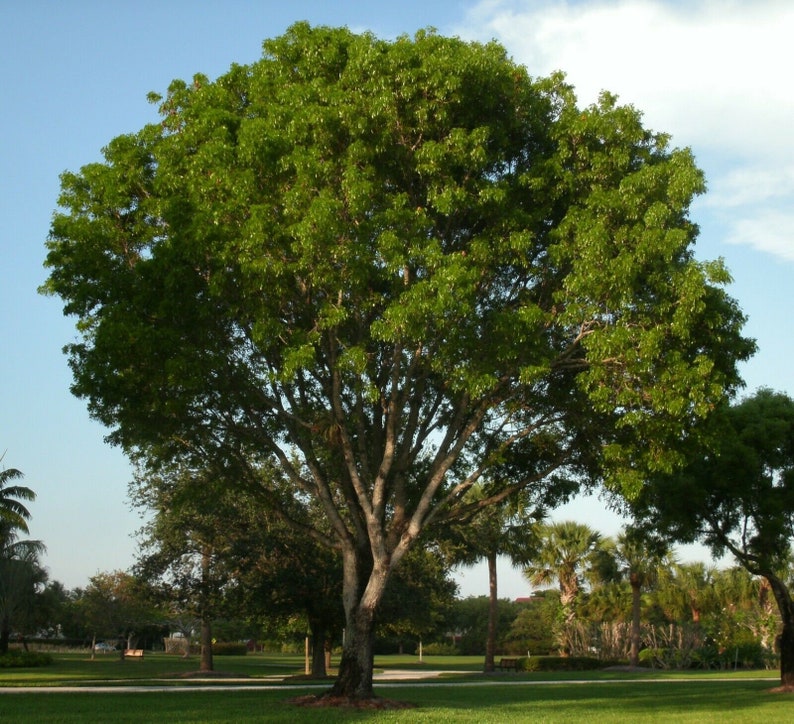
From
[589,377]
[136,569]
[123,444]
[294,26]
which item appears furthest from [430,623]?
[294,26]

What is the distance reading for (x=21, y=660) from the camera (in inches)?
1863

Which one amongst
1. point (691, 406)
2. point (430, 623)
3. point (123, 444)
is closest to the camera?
point (691, 406)

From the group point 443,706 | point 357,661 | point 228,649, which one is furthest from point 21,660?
point 228,649

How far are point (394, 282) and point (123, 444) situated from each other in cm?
839

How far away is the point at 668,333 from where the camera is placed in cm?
1780

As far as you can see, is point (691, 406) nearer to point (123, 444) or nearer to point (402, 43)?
point (402, 43)

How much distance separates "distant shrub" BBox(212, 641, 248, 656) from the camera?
265ft

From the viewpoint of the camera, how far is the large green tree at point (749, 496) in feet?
91.5

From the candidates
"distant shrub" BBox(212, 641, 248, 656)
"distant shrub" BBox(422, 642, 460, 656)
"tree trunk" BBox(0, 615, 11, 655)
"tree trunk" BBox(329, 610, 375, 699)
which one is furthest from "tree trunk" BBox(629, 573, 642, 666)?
"distant shrub" BBox(212, 641, 248, 656)

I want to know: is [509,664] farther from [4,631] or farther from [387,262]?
[387,262]

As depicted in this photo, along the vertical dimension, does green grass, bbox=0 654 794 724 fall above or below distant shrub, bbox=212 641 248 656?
above

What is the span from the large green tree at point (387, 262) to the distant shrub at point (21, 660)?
31994 mm

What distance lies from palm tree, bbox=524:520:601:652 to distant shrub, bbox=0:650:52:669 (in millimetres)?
27354

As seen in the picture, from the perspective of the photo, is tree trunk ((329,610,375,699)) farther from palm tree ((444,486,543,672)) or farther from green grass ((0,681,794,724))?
palm tree ((444,486,543,672))
